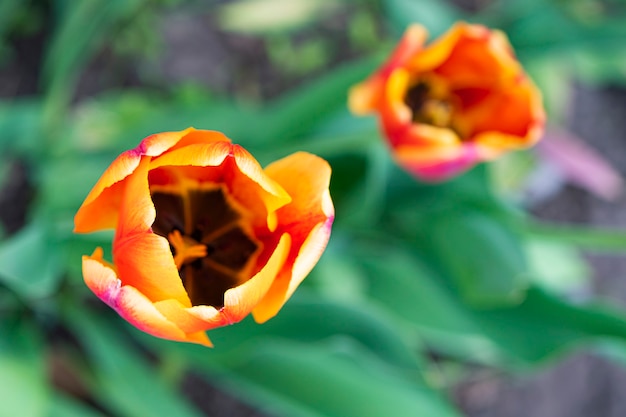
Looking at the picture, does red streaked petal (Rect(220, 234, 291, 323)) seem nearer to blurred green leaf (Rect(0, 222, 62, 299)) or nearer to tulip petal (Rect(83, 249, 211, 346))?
tulip petal (Rect(83, 249, 211, 346))

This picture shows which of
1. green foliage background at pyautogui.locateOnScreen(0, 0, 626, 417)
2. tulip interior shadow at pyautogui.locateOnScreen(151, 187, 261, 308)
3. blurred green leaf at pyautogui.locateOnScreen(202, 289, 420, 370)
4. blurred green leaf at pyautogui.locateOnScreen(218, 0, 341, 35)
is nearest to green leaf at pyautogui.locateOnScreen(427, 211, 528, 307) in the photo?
green foliage background at pyautogui.locateOnScreen(0, 0, 626, 417)

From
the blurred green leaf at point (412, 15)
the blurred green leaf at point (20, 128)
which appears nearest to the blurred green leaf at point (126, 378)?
the blurred green leaf at point (20, 128)

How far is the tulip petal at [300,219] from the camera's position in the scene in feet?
1.41

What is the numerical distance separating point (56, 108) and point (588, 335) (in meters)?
0.89

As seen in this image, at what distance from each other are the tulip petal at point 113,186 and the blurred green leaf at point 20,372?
0.32 m

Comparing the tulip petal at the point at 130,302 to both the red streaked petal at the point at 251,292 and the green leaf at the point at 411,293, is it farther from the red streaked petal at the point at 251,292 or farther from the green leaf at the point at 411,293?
the green leaf at the point at 411,293

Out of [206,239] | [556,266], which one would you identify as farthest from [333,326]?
[556,266]

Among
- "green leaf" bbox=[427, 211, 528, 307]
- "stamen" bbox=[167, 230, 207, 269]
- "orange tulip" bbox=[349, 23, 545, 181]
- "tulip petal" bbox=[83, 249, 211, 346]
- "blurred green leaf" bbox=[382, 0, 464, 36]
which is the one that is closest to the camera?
"tulip petal" bbox=[83, 249, 211, 346]

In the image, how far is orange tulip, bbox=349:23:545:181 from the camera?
693mm

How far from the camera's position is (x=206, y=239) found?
607 millimetres

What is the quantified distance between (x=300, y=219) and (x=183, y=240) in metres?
0.14

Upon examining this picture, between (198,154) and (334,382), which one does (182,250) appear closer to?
(198,154)

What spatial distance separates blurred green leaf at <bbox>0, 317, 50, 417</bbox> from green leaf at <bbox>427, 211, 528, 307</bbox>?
52 cm

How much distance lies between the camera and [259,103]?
163cm
